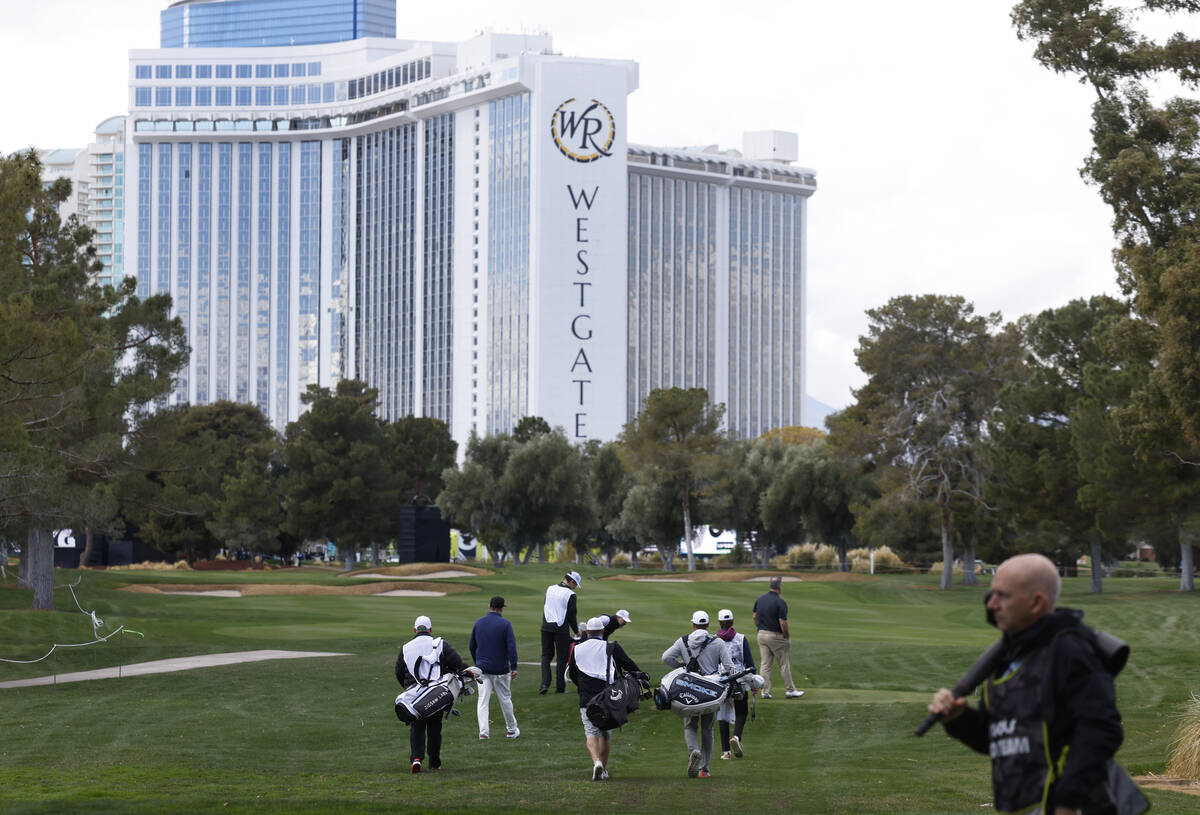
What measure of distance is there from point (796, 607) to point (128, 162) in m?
170

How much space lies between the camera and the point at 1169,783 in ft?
47.6

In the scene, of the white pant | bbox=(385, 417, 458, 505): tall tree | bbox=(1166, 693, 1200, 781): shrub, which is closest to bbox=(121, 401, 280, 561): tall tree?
bbox=(385, 417, 458, 505): tall tree

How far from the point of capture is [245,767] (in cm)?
1554

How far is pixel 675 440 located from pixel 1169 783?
61683 millimetres

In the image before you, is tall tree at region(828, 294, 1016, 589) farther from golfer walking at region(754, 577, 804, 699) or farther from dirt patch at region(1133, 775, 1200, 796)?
dirt patch at region(1133, 775, 1200, 796)

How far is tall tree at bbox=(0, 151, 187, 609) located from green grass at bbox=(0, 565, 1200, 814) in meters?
3.47

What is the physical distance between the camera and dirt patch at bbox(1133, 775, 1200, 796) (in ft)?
45.6

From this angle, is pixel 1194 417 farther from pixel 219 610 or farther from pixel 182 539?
pixel 182 539

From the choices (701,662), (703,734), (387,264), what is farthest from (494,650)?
(387,264)

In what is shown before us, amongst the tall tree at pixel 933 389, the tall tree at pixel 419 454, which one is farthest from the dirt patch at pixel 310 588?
the tall tree at pixel 419 454

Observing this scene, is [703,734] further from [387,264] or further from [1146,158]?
[387,264]

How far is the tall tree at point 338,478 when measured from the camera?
269ft

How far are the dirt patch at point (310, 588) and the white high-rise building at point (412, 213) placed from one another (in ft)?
361

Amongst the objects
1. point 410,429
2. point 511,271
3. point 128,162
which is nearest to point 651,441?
point 410,429
